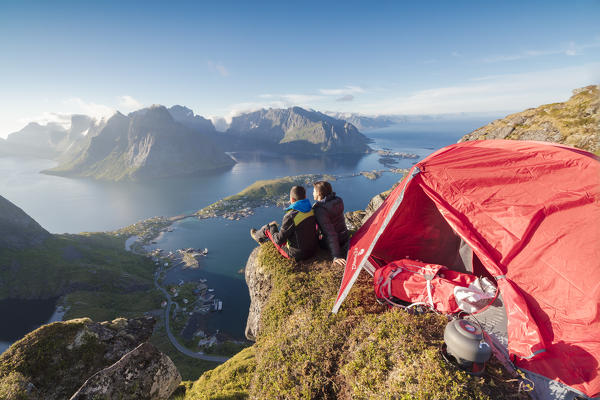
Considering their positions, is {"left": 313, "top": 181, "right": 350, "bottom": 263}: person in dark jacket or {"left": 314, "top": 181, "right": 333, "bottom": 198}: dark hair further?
{"left": 314, "top": 181, "right": 333, "bottom": 198}: dark hair

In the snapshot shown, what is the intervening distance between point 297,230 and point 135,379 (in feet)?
24.2

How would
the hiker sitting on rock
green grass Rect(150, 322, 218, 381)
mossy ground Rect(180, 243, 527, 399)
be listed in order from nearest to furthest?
1. mossy ground Rect(180, 243, 527, 399)
2. the hiker sitting on rock
3. green grass Rect(150, 322, 218, 381)

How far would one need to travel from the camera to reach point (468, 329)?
455 cm

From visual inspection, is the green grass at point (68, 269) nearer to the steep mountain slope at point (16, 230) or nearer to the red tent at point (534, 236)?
the steep mountain slope at point (16, 230)

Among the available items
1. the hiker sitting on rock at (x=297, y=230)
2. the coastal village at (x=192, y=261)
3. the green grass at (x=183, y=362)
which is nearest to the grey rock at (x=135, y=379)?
the hiker sitting on rock at (x=297, y=230)

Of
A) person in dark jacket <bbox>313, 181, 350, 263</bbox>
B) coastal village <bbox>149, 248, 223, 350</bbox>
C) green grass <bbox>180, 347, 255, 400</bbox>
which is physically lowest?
coastal village <bbox>149, 248, 223, 350</bbox>

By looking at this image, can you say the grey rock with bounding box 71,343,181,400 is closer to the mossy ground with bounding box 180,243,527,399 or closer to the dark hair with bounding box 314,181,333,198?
the mossy ground with bounding box 180,243,527,399

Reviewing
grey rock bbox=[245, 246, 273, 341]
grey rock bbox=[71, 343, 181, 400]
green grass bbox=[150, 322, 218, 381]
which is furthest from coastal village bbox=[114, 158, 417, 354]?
grey rock bbox=[71, 343, 181, 400]

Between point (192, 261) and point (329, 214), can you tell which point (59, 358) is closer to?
point (329, 214)

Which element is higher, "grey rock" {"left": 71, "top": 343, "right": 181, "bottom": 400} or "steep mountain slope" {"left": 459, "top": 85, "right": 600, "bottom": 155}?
"steep mountain slope" {"left": 459, "top": 85, "right": 600, "bottom": 155}

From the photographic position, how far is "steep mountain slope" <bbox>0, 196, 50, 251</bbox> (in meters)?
97.8

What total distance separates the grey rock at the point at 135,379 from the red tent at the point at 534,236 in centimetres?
705

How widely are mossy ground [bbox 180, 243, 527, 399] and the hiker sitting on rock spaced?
3.29 feet

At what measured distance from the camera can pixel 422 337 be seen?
5504 mm
